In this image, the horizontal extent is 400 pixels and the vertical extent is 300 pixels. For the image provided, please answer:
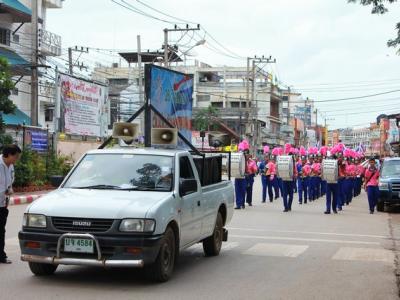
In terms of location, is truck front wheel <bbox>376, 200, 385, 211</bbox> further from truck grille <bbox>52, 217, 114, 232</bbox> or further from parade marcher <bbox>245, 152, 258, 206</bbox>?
truck grille <bbox>52, 217, 114, 232</bbox>

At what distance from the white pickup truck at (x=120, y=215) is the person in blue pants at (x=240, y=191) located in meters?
11.5

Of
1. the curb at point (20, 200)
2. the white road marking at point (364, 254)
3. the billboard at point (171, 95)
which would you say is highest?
the billboard at point (171, 95)

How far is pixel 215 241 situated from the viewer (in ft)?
34.4

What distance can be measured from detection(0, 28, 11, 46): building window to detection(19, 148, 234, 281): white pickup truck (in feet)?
97.1

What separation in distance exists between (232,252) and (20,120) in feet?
84.0

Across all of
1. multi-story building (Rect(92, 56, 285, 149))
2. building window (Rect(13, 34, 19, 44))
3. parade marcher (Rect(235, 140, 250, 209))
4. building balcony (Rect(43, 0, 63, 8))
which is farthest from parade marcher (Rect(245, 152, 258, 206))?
multi-story building (Rect(92, 56, 285, 149))

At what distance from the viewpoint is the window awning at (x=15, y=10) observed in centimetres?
3381

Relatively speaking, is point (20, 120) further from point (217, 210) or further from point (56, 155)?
point (217, 210)

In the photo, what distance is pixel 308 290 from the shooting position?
7898mm

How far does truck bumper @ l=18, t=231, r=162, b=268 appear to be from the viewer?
7.25m

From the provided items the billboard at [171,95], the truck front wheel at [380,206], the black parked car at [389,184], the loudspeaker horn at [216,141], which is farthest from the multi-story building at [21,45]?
the truck front wheel at [380,206]

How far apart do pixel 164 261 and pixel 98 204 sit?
1.13 metres

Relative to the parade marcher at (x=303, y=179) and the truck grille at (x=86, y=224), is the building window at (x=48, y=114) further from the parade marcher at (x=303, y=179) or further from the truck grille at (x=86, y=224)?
the truck grille at (x=86, y=224)

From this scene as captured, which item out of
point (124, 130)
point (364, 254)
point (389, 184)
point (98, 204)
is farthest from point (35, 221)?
point (389, 184)
